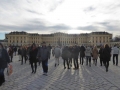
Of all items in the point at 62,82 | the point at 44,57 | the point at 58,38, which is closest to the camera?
the point at 62,82

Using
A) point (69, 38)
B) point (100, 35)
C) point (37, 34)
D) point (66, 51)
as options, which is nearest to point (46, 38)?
point (37, 34)

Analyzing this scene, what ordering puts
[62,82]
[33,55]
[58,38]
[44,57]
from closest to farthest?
[62,82] → [44,57] → [33,55] → [58,38]

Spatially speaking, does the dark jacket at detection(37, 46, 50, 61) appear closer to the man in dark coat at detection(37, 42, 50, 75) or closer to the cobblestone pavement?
the man in dark coat at detection(37, 42, 50, 75)

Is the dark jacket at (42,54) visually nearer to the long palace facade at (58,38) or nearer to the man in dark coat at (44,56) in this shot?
the man in dark coat at (44,56)

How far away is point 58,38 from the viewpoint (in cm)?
12462

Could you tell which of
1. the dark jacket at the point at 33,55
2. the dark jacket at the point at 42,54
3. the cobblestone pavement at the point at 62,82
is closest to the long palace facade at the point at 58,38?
the dark jacket at the point at 33,55

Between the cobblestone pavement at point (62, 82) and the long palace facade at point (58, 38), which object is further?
the long palace facade at point (58, 38)

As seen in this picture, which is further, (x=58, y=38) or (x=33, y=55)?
(x=58, y=38)

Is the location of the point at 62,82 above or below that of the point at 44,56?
below

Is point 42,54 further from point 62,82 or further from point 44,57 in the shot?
point 62,82

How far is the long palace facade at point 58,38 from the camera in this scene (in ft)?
380

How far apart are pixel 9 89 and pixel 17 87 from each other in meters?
0.36

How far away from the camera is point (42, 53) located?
9.24 meters

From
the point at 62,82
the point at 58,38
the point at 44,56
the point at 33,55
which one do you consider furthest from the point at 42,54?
the point at 58,38
